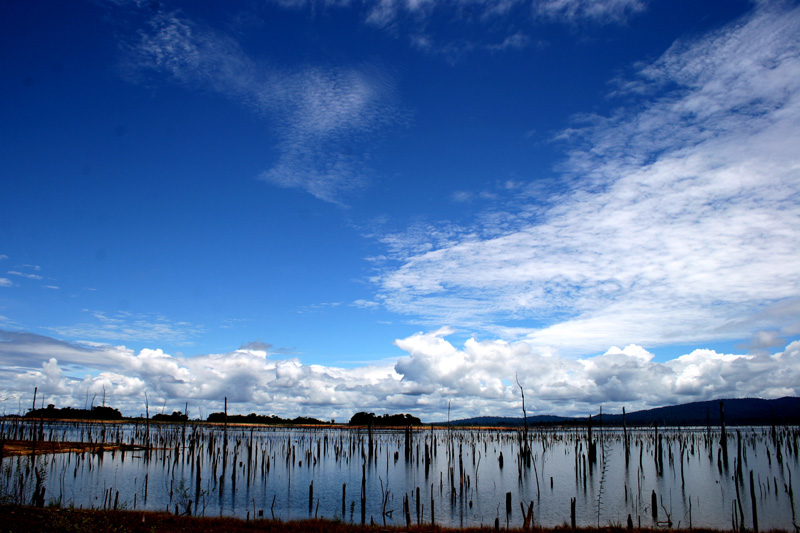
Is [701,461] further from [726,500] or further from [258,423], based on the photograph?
[258,423]

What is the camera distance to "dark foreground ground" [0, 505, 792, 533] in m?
16.4

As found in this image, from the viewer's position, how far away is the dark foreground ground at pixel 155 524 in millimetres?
16391

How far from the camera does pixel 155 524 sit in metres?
17.9

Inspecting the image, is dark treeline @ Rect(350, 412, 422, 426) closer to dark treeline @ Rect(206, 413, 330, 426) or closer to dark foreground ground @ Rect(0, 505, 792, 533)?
dark treeline @ Rect(206, 413, 330, 426)

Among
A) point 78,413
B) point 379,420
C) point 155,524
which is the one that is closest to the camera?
point 155,524

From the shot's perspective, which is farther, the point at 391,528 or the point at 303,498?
the point at 303,498

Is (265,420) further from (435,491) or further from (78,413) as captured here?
(435,491)

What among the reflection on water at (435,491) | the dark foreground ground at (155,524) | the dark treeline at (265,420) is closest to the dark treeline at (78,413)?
the dark treeline at (265,420)

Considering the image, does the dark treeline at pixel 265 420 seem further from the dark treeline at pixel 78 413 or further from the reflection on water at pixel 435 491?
the reflection on water at pixel 435 491

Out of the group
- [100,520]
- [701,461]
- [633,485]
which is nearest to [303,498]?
[100,520]

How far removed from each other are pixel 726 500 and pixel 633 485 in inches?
260

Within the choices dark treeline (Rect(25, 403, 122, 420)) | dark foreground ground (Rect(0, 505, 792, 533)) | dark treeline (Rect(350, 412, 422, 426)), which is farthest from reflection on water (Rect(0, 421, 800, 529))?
dark treeline (Rect(350, 412, 422, 426))

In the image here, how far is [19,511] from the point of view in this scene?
18.5 m

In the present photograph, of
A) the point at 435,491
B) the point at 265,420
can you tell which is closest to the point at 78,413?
the point at 265,420
